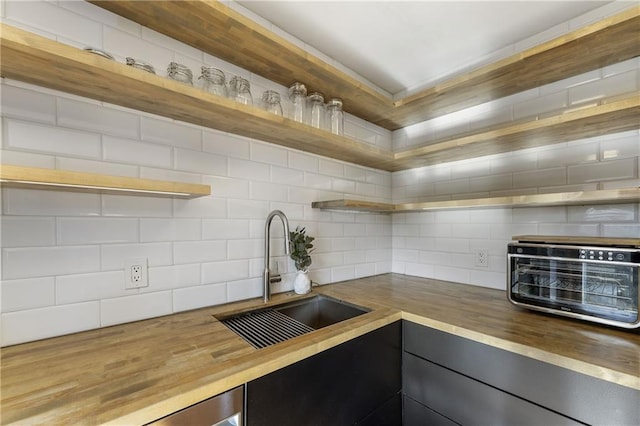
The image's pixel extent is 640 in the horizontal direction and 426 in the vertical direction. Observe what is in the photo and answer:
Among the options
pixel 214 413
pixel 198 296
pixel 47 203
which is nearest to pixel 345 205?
pixel 198 296

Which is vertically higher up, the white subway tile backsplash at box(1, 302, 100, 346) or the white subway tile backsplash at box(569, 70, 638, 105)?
the white subway tile backsplash at box(569, 70, 638, 105)

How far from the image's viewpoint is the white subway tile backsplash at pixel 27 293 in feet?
2.75

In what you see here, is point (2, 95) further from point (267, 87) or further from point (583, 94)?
point (583, 94)

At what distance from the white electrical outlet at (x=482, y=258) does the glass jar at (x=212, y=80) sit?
164 cm

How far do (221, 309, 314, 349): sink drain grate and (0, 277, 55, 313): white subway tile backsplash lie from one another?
22.5 inches

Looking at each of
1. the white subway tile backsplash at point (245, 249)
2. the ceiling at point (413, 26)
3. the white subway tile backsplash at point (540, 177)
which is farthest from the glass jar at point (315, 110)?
the white subway tile backsplash at point (540, 177)

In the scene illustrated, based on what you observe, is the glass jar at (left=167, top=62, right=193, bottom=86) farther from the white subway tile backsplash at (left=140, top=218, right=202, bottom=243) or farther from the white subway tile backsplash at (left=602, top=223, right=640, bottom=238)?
the white subway tile backsplash at (left=602, top=223, right=640, bottom=238)

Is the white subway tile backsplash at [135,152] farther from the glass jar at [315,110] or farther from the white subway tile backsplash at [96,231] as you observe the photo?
the glass jar at [315,110]

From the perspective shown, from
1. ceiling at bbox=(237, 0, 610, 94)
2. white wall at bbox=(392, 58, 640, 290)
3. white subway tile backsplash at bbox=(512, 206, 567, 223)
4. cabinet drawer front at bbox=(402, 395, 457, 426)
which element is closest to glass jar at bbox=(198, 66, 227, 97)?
ceiling at bbox=(237, 0, 610, 94)

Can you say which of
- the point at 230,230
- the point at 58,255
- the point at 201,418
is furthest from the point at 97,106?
the point at 201,418

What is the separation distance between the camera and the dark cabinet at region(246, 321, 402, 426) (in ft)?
2.61

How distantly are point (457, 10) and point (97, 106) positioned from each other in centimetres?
154

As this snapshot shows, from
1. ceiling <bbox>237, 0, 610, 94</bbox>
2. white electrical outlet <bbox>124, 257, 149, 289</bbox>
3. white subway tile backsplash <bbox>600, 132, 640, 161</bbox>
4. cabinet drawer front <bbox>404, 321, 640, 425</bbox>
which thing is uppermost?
ceiling <bbox>237, 0, 610, 94</bbox>

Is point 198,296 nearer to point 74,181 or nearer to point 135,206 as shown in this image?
point 135,206
